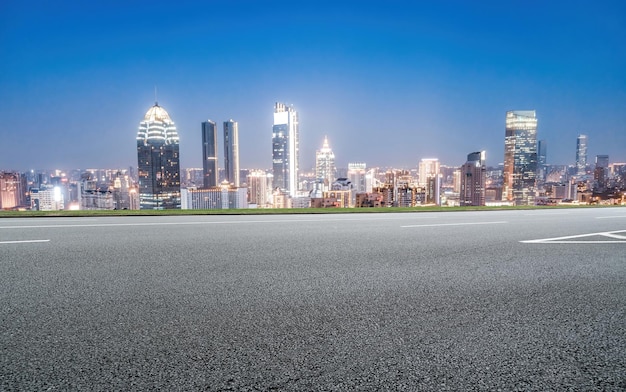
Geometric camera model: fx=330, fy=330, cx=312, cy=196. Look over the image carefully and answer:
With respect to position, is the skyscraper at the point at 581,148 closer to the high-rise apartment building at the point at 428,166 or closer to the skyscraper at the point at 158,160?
the high-rise apartment building at the point at 428,166

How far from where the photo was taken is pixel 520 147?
404ft

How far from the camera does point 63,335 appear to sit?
7.01ft

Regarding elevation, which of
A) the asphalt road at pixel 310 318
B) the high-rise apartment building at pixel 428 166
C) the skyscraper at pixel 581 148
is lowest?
the asphalt road at pixel 310 318

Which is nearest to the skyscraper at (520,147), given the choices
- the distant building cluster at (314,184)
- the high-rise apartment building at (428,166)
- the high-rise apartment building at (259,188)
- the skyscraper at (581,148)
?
the distant building cluster at (314,184)

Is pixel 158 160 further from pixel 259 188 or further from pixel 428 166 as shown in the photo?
pixel 428 166

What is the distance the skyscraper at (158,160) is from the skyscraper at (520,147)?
3893 inches

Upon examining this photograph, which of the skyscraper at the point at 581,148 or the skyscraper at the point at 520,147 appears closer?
the skyscraper at the point at 520,147

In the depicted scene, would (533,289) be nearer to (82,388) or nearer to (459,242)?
(459,242)

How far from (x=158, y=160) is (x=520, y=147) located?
412ft

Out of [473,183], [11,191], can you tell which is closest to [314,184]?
[473,183]

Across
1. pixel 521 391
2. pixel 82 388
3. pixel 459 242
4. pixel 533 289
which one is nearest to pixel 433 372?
pixel 521 391

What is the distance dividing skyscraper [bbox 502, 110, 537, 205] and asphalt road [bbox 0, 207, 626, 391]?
111133 mm

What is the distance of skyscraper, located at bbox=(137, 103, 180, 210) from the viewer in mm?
90812

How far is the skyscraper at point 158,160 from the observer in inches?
3575
